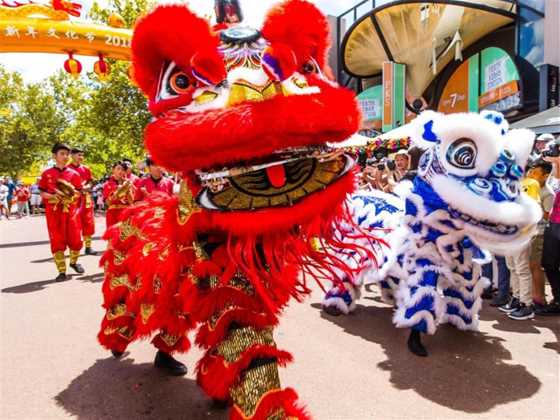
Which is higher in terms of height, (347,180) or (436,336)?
(347,180)

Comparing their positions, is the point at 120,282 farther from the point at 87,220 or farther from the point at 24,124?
the point at 24,124

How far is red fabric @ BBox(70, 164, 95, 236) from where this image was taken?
6.44m

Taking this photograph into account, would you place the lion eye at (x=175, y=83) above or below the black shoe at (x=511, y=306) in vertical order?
above

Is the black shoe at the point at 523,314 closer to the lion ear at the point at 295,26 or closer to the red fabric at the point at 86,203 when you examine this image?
the lion ear at the point at 295,26

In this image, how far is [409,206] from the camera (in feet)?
10.3

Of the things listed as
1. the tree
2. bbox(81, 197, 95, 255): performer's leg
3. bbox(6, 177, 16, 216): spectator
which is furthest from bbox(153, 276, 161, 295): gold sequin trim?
the tree

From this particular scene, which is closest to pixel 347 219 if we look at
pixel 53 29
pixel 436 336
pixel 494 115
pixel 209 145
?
pixel 209 145

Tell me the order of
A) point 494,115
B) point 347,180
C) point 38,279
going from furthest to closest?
point 38,279 < point 494,115 < point 347,180

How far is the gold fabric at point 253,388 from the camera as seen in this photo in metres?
1.58

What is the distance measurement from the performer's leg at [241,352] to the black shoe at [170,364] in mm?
1097

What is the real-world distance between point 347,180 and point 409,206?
5.01 ft

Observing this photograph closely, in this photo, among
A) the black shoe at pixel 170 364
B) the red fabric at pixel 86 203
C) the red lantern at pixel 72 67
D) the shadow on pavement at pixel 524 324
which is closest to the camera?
the black shoe at pixel 170 364

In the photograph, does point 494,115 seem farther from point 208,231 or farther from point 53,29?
point 53,29

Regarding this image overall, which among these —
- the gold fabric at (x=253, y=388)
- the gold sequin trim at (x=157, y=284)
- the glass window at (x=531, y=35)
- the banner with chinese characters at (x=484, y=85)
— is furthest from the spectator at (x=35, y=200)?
the gold fabric at (x=253, y=388)
